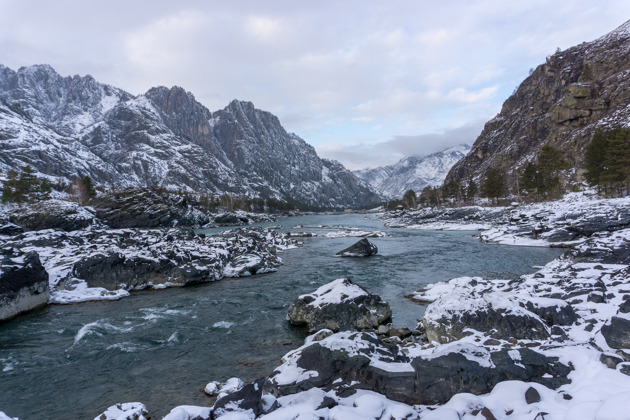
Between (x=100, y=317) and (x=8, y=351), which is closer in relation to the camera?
(x=8, y=351)

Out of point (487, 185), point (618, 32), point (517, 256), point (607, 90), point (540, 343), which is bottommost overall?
point (517, 256)

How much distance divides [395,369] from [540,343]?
6.16m

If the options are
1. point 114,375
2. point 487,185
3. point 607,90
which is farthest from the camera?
point 607,90

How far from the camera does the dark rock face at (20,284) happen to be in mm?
21434

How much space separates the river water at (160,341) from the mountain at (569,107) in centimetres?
10459

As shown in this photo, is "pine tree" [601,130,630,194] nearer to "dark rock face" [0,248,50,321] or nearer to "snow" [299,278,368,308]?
"snow" [299,278,368,308]

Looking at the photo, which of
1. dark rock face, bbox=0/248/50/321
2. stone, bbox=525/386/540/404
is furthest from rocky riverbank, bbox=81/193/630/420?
dark rock face, bbox=0/248/50/321

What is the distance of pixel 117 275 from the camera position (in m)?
28.9

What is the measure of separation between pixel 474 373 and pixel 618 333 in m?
5.66

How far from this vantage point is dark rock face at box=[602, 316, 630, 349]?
9859 millimetres

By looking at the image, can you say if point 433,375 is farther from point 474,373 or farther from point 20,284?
point 20,284

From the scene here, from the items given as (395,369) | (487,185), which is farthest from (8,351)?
(487,185)

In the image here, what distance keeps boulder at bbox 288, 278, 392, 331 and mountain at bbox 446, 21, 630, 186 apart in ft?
350

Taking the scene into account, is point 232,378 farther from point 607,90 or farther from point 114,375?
point 607,90
